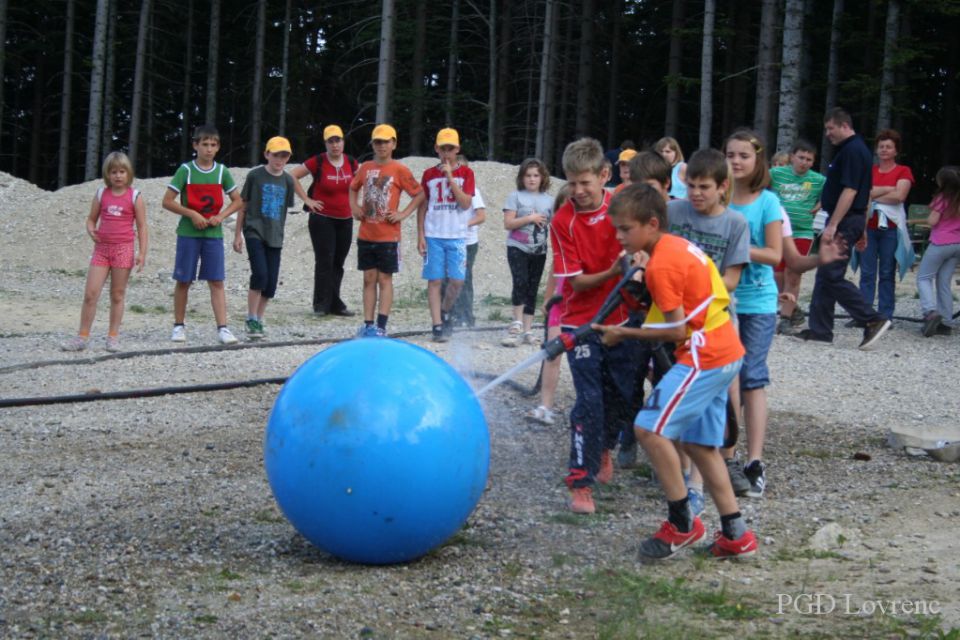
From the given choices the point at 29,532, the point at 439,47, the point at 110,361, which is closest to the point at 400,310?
the point at 110,361

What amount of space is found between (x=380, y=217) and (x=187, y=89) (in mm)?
36030

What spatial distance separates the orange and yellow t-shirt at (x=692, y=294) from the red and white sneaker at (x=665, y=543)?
0.76 meters

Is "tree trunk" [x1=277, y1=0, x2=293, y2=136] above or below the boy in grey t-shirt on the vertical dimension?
above

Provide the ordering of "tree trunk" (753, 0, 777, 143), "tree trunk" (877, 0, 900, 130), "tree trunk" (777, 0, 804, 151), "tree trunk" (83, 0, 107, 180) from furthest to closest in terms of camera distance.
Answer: "tree trunk" (83, 0, 107, 180), "tree trunk" (877, 0, 900, 130), "tree trunk" (753, 0, 777, 143), "tree trunk" (777, 0, 804, 151)

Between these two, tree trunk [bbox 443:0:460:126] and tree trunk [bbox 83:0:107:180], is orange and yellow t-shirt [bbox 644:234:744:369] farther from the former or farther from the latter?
tree trunk [bbox 443:0:460:126]

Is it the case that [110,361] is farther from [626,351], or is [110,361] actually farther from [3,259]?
[3,259]

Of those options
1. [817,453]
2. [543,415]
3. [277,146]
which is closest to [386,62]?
[277,146]

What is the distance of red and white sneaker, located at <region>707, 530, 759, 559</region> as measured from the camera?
206 inches

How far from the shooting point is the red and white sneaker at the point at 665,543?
5.20 metres

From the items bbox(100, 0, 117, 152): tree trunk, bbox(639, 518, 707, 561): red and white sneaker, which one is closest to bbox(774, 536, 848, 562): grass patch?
bbox(639, 518, 707, 561): red and white sneaker

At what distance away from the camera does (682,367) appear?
5152mm

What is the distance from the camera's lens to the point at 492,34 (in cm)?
3984

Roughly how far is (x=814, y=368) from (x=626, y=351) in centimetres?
505

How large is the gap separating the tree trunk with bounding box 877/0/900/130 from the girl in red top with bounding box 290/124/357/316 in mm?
14801
